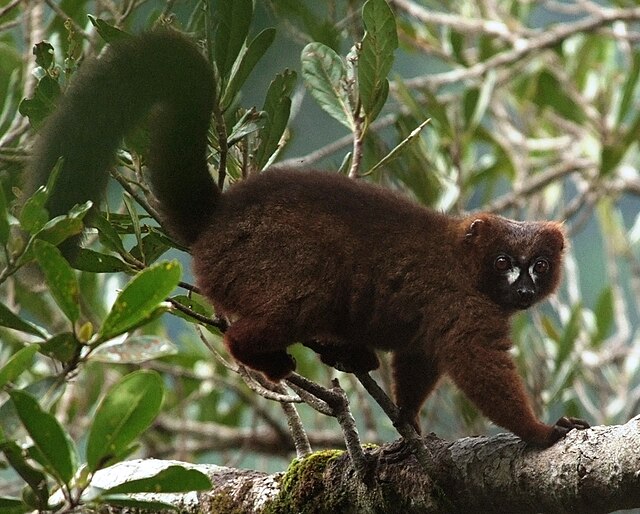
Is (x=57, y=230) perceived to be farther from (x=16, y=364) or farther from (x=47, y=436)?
(x=47, y=436)

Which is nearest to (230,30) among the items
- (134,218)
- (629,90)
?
(134,218)

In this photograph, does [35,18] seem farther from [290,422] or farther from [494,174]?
[494,174]

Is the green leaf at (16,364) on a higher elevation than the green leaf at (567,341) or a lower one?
higher

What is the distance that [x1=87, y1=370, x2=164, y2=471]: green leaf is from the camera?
2346 mm

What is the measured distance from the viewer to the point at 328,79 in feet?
13.1

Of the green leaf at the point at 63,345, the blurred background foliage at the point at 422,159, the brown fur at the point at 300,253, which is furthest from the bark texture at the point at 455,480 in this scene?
the green leaf at the point at 63,345

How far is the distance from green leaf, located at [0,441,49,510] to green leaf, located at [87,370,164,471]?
17 cm

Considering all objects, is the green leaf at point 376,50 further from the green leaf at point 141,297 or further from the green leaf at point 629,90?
the green leaf at point 629,90

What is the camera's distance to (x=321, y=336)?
395 cm

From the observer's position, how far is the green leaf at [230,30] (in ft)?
11.2

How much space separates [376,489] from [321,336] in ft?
2.53

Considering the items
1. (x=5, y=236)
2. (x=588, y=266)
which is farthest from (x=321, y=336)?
(x=588, y=266)

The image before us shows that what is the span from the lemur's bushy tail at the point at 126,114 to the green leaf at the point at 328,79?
0.62 m

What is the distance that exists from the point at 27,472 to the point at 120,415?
1.06 feet
